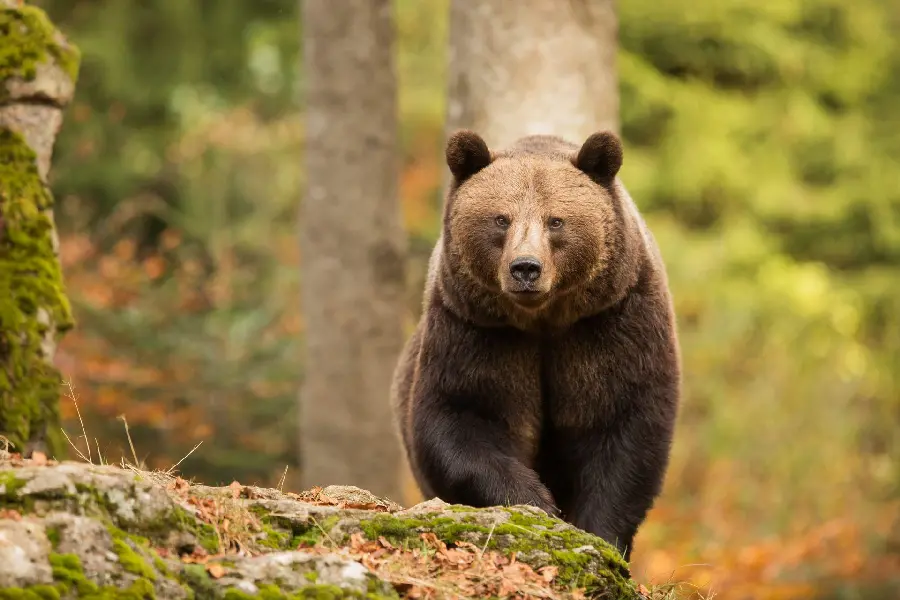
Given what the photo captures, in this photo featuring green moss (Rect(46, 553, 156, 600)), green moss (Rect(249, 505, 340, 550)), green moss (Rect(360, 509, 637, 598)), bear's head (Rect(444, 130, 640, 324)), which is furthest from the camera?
bear's head (Rect(444, 130, 640, 324))

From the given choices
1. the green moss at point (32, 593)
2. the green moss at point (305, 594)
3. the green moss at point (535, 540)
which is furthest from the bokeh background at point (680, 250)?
the green moss at point (32, 593)

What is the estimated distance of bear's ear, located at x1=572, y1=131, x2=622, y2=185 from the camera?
17.8 ft

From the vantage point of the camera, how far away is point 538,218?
5258 millimetres

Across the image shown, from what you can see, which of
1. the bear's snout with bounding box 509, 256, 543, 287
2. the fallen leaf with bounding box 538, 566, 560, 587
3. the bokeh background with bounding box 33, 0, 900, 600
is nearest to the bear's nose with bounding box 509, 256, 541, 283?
the bear's snout with bounding box 509, 256, 543, 287

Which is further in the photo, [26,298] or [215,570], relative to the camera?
[26,298]

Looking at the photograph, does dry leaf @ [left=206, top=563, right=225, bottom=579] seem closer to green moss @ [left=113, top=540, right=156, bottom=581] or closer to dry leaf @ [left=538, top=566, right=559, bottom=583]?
green moss @ [left=113, top=540, right=156, bottom=581]

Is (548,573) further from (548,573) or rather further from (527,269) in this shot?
(527,269)

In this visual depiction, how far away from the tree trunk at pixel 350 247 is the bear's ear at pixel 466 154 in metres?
5.12

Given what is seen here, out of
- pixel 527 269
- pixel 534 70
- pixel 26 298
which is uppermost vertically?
pixel 534 70

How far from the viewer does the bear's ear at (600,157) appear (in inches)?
213

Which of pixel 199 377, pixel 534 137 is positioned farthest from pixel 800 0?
pixel 534 137

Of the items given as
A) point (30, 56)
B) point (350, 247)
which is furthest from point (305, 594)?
point (350, 247)

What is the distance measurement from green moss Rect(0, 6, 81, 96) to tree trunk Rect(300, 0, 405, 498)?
14.7 ft

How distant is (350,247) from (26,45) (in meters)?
4.90
